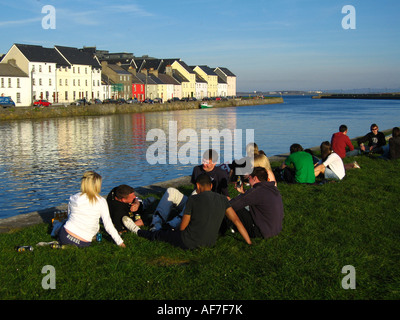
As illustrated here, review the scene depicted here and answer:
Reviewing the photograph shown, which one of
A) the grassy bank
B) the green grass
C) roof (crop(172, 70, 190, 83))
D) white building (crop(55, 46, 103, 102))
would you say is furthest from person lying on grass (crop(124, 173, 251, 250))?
roof (crop(172, 70, 190, 83))

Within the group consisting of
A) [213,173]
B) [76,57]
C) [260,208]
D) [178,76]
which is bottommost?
[260,208]

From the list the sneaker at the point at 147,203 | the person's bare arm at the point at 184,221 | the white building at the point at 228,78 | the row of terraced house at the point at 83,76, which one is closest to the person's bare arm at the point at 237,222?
the person's bare arm at the point at 184,221

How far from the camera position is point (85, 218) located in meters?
7.02

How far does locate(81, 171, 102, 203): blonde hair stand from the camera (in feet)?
22.5

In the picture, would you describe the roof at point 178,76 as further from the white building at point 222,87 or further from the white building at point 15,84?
the white building at point 15,84

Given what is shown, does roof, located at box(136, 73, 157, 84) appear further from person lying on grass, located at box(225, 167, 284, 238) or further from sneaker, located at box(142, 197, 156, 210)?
person lying on grass, located at box(225, 167, 284, 238)

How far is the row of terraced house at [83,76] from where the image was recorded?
74.8 m

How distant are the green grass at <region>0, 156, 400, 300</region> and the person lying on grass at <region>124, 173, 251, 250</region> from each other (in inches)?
6.0

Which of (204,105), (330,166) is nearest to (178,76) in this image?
(204,105)

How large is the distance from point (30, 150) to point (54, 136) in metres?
10.5

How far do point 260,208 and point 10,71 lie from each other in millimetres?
74293

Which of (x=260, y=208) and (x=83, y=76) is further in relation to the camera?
(x=83, y=76)

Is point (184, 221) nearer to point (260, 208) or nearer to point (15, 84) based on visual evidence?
point (260, 208)

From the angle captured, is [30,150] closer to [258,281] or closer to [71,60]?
[258,281]
